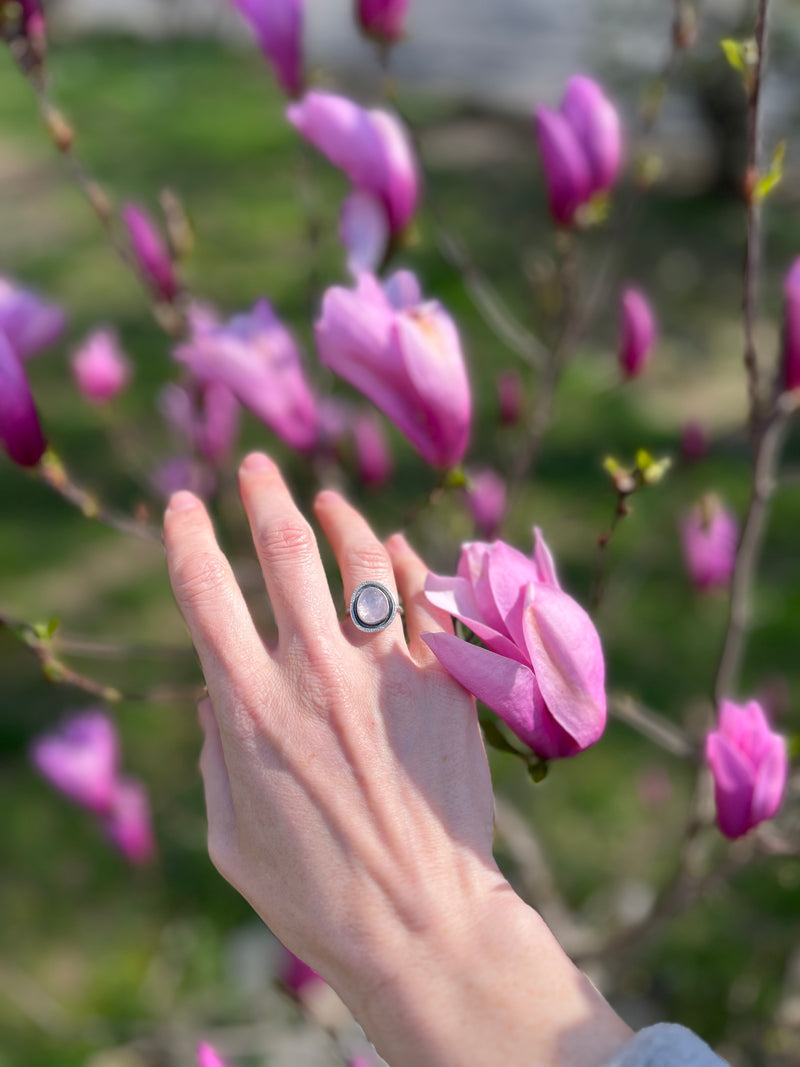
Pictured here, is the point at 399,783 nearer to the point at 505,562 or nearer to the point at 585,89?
the point at 505,562

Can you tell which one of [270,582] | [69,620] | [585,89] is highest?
[585,89]

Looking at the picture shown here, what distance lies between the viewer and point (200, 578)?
87 cm

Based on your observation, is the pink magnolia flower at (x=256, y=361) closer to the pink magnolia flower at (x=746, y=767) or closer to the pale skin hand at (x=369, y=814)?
the pale skin hand at (x=369, y=814)

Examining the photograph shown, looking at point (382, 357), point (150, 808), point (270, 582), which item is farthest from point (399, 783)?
point (150, 808)

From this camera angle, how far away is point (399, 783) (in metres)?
0.82

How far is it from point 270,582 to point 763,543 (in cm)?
258

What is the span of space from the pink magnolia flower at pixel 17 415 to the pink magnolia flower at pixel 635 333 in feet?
2.43

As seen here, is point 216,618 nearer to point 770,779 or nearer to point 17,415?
point 17,415

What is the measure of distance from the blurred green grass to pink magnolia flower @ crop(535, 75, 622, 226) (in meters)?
0.21

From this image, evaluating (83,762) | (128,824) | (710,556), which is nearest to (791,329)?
(710,556)

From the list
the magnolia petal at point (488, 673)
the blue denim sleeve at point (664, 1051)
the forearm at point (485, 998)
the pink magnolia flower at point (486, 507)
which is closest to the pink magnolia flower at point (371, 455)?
the pink magnolia flower at point (486, 507)

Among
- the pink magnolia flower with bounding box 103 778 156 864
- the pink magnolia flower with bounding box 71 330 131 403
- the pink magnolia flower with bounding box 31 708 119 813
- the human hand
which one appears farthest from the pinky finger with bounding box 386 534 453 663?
the pink magnolia flower with bounding box 103 778 156 864

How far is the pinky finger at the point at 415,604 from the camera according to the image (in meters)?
0.87

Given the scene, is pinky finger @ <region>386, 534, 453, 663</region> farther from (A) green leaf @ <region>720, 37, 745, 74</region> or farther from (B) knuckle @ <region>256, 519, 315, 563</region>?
(A) green leaf @ <region>720, 37, 745, 74</region>
